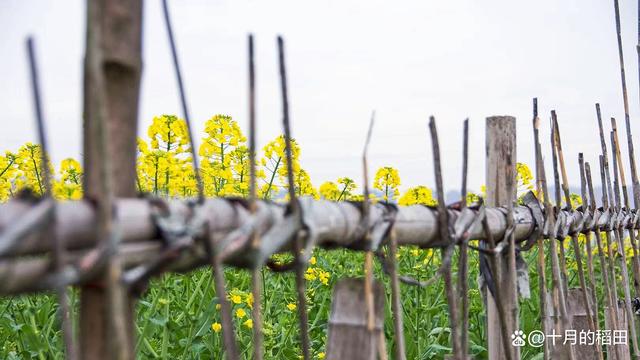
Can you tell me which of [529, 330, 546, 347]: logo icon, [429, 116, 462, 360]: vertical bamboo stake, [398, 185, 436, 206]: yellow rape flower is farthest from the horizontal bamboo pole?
[398, 185, 436, 206]: yellow rape flower

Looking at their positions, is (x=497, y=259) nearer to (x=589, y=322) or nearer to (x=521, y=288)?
(x=521, y=288)

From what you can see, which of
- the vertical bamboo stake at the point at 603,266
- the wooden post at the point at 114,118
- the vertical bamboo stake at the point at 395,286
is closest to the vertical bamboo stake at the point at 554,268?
the vertical bamboo stake at the point at 603,266

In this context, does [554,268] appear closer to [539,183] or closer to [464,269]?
[539,183]

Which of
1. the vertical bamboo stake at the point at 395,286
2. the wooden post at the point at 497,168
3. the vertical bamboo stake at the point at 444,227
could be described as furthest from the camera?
the wooden post at the point at 497,168

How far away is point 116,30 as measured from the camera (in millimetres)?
936

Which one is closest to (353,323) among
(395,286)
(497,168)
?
(395,286)

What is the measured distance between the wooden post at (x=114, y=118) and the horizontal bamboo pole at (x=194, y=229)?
6cm

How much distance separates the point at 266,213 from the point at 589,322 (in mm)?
1809

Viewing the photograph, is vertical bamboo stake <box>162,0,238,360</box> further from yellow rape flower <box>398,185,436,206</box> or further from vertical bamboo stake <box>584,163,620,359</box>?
yellow rape flower <box>398,185,436,206</box>

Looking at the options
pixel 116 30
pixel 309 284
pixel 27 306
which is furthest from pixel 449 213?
pixel 309 284

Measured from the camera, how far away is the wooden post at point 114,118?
0.89m

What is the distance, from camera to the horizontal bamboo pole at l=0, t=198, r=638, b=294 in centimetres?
79

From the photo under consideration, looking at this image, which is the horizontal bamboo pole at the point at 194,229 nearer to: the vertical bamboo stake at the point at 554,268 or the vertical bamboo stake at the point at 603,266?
the vertical bamboo stake at the point at 554,268

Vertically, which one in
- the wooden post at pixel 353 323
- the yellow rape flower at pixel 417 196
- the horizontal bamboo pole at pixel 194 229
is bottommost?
the wooden post at pixel 353 323
